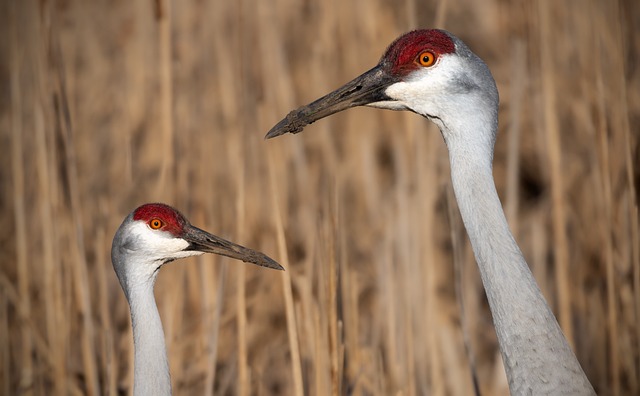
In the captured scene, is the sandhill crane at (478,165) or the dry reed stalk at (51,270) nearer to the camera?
the sandhill crane at (478,165)

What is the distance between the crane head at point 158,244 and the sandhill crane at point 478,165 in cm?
71

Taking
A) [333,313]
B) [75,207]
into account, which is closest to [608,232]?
[333,313]

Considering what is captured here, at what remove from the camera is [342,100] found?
2.64m

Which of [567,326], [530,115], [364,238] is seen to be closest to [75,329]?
[364,238]

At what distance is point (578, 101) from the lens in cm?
531

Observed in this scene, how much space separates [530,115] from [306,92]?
1406mm

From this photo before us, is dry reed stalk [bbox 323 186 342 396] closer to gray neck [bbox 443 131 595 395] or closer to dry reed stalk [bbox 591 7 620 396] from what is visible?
gray neck [bbox 443 131 595 395]

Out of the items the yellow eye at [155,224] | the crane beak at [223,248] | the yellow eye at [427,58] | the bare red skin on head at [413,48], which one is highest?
the bare red skin on head at [413,48]

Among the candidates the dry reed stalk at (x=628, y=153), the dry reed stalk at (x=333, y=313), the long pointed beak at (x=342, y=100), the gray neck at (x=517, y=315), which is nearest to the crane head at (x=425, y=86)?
the long pointed beak at (x=342, y=100)

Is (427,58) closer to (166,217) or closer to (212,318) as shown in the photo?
(166,217)

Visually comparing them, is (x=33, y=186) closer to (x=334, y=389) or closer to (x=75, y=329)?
(x=75, y=329)

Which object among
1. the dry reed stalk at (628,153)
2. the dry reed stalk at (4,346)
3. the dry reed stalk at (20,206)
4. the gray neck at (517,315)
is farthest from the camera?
the dry reed stalk at (20,206)

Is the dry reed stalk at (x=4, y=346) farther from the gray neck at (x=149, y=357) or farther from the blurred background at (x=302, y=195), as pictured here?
the gray neck at (x=149, y=357)

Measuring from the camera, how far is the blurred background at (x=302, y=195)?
3.73 meters
